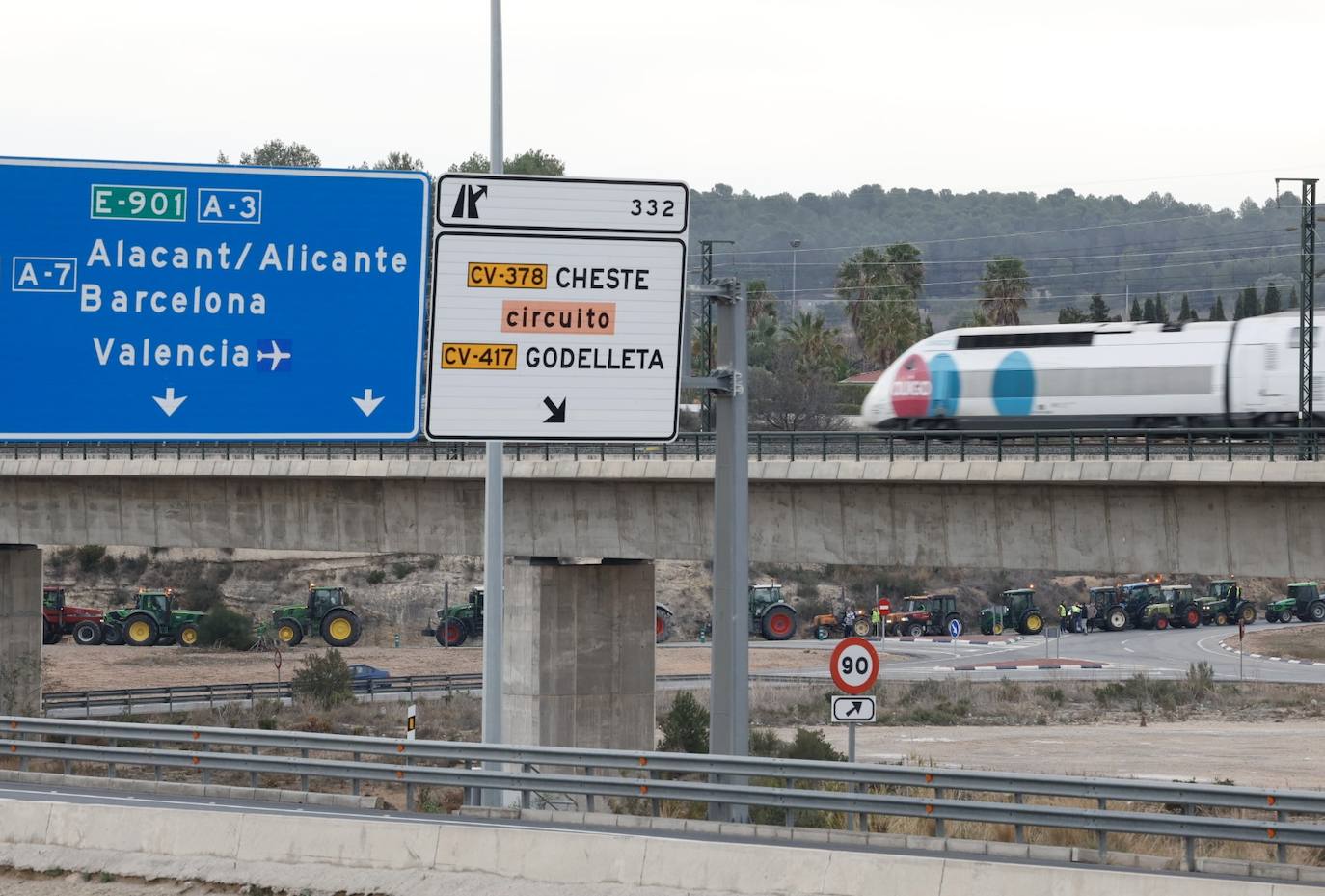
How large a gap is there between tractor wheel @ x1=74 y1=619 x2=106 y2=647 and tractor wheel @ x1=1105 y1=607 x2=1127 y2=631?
152 feet

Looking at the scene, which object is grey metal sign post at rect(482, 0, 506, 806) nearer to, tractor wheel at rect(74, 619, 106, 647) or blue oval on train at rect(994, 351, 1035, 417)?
blue oval on train at rect(994, 351, 1035, 417)

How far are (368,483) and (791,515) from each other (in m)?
10.6

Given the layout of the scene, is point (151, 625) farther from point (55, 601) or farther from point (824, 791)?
point (824, 791)

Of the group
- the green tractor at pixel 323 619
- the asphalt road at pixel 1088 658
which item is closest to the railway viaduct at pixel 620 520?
the green tractor at pixel 323 619

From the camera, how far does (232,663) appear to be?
63.4m

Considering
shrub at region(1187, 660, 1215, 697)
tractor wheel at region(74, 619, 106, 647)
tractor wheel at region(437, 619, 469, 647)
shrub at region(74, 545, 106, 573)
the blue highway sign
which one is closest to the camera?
the blue highway sign

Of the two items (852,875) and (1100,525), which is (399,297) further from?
(1100,525)

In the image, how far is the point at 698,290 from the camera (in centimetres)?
1593

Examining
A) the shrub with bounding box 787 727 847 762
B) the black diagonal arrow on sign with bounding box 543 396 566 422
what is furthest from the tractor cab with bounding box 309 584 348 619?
the black diagonal arrow on sign with bounding box 543 396 566 422

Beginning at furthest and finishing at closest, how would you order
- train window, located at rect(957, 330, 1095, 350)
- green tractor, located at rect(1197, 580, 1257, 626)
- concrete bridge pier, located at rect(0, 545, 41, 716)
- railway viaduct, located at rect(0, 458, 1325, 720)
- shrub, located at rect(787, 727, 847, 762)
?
green tractor, located at rect(1197, 580, 1257, 626) → concrete bridge pier, located at rect(0, 545, 41, 716) → train window, located at rect(957, 330, 1095, 350) → shrub, located at rect(787, 727, 847, 762) → railway viaduct, located at rect(0, 458, 1325, 720)

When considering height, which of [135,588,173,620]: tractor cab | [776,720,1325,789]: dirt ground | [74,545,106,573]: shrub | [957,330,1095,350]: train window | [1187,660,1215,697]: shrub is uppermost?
[957,330,1095,350]: train window

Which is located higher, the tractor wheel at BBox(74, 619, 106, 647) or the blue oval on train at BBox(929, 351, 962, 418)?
the blue oval on train at BBox(929, 351, 962, 418)

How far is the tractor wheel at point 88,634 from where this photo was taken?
2581 inches

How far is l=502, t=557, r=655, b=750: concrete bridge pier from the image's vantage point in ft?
111
